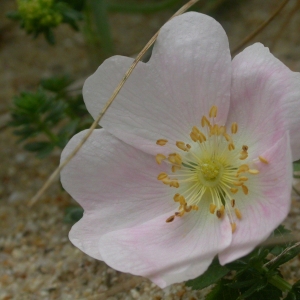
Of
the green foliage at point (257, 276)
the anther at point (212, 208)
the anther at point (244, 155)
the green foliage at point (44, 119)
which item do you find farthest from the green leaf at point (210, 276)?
the green foliage at point (44, 119)

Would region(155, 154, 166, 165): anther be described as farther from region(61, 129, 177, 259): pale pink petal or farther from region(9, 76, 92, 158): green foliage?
region(9, 76, 92, 158): green foliage

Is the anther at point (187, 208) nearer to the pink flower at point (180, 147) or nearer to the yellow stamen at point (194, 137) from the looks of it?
the pink flower at point (180, 147)

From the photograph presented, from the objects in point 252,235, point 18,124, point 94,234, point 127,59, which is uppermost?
point 127,59

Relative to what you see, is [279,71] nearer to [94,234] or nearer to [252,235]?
[252,235]

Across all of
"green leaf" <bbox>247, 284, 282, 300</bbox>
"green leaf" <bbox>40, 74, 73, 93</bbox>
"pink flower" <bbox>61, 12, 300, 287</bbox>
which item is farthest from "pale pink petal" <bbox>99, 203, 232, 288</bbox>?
"green leaf" <bbox>40, 74, 73, 93</bbox>

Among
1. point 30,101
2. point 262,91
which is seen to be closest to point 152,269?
point 262,91

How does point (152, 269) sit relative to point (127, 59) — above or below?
below
